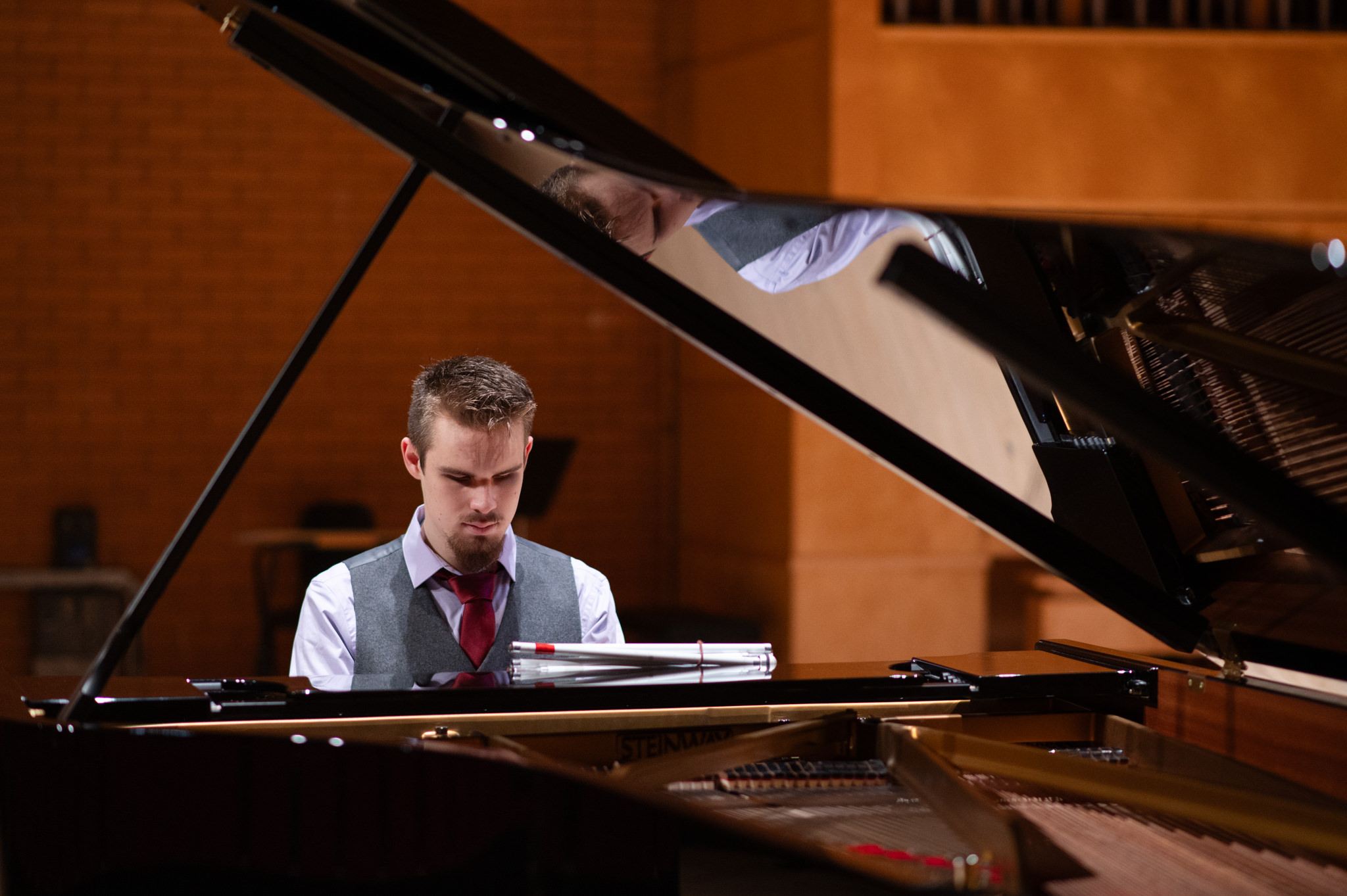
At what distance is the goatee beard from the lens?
1818 millimetres

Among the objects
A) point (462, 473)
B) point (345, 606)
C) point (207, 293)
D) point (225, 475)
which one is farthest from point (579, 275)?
point (225, 475)

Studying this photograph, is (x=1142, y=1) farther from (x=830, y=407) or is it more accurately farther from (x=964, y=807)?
(x=964, y=807)

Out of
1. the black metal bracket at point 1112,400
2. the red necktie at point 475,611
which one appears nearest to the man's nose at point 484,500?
the red necktie at point 475,611

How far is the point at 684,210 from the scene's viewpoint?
1.39m

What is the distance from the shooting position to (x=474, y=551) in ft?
5.98

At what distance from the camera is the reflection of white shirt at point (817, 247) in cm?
127

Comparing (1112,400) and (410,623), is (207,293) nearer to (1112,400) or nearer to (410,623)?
(410,623)

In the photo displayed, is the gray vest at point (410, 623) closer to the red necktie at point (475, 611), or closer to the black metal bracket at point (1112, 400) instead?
the red necktie at point (475, 611)

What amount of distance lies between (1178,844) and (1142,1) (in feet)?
11.9

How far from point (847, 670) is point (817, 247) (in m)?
0.57

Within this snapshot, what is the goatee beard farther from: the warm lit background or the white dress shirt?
the warm lit background

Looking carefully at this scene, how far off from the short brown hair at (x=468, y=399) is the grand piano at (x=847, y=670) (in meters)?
0.38

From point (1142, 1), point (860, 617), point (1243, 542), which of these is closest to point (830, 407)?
point (1243, 542)

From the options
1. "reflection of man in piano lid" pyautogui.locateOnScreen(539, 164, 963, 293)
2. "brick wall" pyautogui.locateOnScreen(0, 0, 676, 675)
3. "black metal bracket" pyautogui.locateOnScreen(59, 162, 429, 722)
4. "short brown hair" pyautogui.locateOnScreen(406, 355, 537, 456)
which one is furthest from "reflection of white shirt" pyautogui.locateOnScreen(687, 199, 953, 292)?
"brick wall" pyautogui.locateOnScreen(0, 0, 676, 675)
